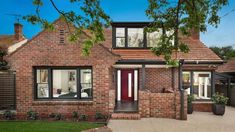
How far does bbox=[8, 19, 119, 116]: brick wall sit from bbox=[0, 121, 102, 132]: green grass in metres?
1.82

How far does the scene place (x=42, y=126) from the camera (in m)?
10.8

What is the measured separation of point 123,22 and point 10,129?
10403 mm

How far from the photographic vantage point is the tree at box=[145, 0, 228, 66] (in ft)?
26.2

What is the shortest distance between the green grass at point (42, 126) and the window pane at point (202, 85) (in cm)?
818

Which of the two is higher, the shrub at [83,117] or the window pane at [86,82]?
the window pane at [86,82]

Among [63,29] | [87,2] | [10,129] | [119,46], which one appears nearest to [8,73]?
[63,29]

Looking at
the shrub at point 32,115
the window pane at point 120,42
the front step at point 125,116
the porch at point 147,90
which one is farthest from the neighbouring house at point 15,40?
the front step at point 125,116

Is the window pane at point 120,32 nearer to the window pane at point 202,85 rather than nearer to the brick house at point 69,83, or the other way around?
the brick house at point 69,83

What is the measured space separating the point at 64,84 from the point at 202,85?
359 inches

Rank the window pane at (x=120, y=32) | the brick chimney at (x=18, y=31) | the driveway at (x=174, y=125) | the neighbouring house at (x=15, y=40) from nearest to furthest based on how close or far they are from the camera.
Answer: the driveway at (x=174, y=125) → the window pane at (x=120, y=32) → the neighbouring house at (x=15, y=40) → the brick chimney at (x=18, y=31)

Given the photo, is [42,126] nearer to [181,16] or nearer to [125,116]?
[125,116]

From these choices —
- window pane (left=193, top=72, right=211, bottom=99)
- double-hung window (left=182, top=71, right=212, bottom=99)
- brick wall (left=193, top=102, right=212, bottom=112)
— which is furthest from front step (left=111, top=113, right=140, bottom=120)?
window pane (left=193, top=72, right=211, bottom=99)

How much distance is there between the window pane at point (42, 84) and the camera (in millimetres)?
13609

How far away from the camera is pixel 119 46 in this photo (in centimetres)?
1775
